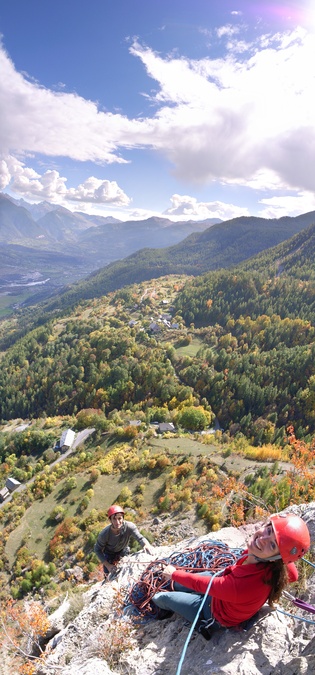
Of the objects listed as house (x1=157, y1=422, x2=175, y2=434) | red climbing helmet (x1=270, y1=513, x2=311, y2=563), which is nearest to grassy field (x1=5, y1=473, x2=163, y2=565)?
house (x1=157, y1=422, x2=175, y2=434)

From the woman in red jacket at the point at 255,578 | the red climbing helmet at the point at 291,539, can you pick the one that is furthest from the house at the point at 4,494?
the red climbing helmet at the point at 291,539

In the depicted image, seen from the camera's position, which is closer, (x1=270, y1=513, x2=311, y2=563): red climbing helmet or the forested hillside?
(x1=270, y1=513, x2=311, y2=563): red climbing helmet

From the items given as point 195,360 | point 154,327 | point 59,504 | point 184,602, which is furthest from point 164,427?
point 154,327

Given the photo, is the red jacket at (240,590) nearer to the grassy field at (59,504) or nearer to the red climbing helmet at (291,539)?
the red climbing helmet at (291,539)

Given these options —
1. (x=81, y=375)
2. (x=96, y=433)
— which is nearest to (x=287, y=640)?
(x=96, y=433)

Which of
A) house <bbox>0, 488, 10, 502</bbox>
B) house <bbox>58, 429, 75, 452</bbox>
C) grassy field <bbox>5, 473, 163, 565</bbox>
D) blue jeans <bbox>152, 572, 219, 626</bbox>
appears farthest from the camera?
house <bbox>58, 429, 75, 452</bbox>

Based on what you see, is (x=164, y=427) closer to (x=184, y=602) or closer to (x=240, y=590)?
(x=184, y=602)

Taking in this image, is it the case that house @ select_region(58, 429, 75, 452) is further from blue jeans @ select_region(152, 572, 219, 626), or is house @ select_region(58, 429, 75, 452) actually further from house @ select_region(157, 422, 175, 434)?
blue jeans @ select_region(152, 572, 219, 626)
